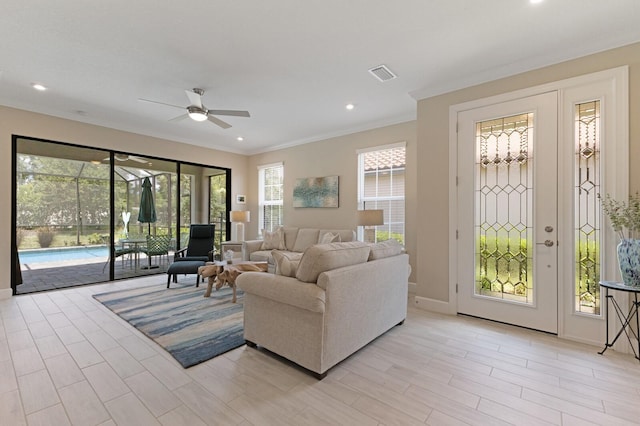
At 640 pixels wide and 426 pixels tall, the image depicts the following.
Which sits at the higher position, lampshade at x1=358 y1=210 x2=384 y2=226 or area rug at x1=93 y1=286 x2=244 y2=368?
lampshade at x1=358 y1=210 x2=384 y2=226

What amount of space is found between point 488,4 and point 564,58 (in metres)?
1.33

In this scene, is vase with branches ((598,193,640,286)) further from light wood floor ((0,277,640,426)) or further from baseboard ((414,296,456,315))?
baseboard ((414,296,456,315))

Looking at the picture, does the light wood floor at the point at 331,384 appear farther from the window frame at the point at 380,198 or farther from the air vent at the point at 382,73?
the air vent at the point at 382,73

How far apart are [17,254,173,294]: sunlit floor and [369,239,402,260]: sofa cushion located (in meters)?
4.79

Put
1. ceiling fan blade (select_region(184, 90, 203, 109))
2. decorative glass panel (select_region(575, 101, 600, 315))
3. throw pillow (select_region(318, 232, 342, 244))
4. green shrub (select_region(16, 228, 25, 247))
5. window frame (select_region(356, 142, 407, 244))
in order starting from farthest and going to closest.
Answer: throw pillow (select_region(318, 232, 342, 244)), window frame (select_region(356, 142, 407, 244)), green shrub (select_region(16, 228, 25, 247)), ceiling fan blade (select_region(184, 90, 203, 109)), decorative glass panel (select_region(575, 101, 600, 315))

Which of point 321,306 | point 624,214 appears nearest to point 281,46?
point 321,306

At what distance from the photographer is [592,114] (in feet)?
8.98

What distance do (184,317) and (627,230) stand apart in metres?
4.53

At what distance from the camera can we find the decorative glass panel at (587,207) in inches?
106

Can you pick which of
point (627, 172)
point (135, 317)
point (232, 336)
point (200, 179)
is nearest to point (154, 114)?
point (200, 179)

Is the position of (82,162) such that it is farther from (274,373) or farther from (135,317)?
(274,373)

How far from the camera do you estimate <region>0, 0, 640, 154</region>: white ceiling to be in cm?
223

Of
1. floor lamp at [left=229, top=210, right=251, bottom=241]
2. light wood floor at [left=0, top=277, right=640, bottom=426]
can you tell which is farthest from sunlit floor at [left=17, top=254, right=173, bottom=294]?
light wood floor at [left=0, top=277, right=640, bottom=426]

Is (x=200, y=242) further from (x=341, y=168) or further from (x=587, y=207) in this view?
(x=587, y=207)
